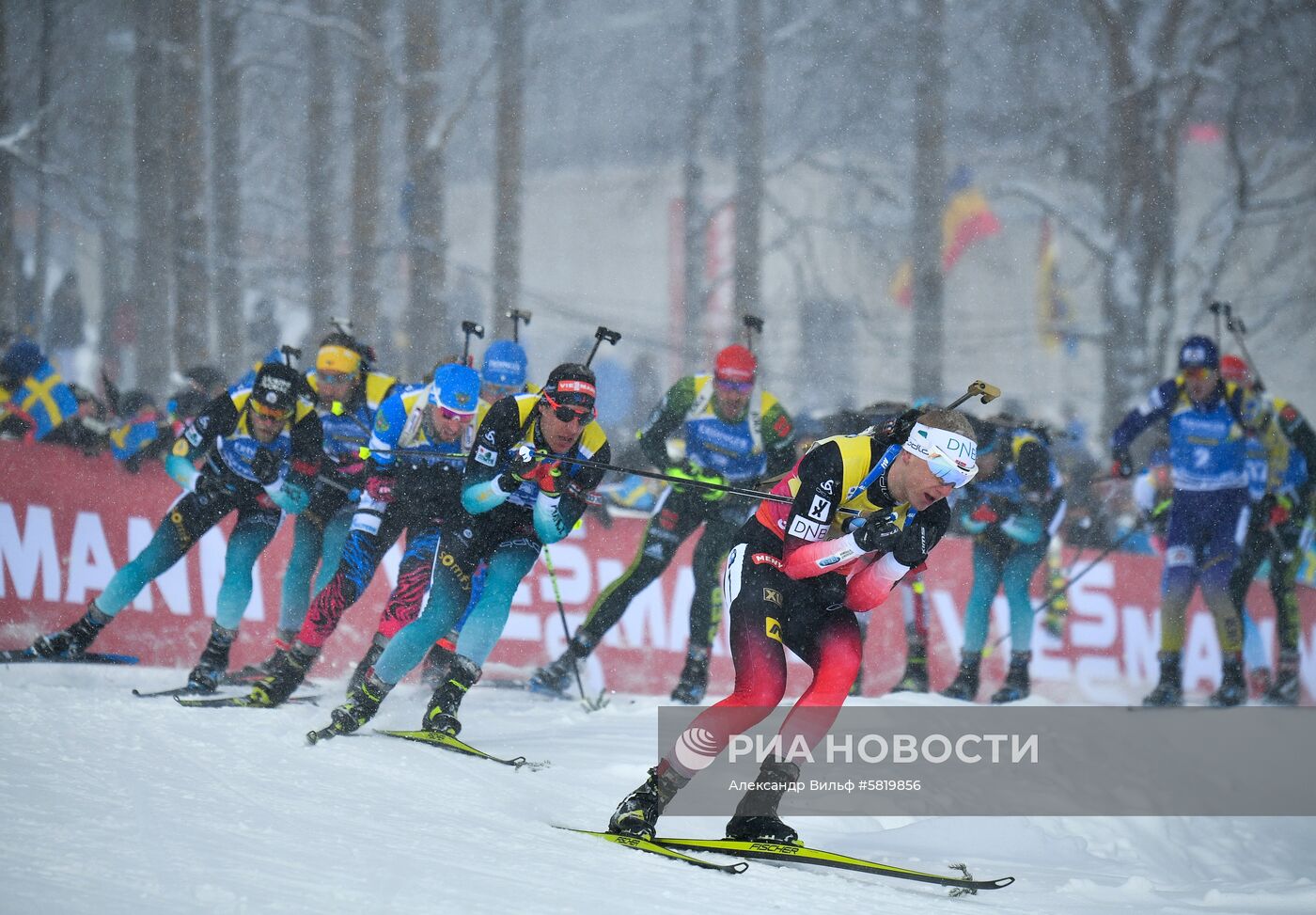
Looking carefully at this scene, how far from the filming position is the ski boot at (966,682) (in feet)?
28.8

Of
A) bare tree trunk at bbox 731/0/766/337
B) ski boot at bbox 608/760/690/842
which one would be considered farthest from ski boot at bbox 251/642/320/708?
bare tree trunk at bbox 731/0/766/337

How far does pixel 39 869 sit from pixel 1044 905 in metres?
3.47

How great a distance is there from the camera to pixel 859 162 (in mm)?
20422

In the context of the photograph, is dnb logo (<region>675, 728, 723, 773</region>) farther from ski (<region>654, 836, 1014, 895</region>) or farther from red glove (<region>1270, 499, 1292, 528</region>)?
red glove (<region>1270, 499, 1292, 528</region>)

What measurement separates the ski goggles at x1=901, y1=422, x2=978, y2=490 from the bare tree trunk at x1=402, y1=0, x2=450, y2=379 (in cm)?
1120

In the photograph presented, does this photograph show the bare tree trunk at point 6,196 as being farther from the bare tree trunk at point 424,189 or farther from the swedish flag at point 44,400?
the swedish flag at point 44,400

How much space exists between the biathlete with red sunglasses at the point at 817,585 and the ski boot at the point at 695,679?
10.2 ft

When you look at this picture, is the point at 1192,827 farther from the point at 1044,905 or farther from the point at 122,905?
the point at 122,905

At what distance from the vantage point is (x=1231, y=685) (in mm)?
9055

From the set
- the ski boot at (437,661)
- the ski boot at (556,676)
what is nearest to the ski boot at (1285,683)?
the ski boot at (556,676)

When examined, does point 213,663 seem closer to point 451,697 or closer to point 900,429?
point 451,697

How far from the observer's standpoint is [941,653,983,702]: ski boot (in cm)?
877

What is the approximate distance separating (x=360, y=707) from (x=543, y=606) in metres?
3.56

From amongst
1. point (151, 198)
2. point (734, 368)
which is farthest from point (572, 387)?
point (151, 198)
